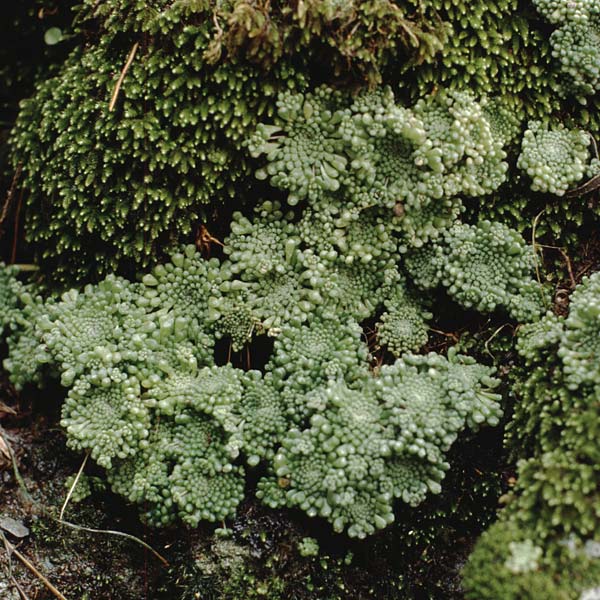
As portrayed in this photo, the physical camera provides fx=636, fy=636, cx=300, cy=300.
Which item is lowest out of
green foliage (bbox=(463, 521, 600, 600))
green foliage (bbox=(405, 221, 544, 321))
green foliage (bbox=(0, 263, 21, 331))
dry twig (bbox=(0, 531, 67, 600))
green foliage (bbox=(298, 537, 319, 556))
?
dry twig (bbox=(0, 531, 67, 600))

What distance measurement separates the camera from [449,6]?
237 centimetres

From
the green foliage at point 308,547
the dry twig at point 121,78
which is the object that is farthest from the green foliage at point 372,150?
the green foliage at point 308,547

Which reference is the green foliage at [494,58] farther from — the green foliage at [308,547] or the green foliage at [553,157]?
the green foliage at [308,547]

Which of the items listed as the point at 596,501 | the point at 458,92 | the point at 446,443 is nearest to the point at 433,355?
the point at 446,443

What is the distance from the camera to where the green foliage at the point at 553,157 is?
96.1 inches

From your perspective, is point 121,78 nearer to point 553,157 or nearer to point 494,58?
point 494,58

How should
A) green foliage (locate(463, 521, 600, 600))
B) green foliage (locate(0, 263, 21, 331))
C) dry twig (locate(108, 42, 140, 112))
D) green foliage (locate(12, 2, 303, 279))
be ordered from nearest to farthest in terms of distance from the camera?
green foliage (locate(463, 521, 600, 600))
green foliage (locate(12, 2, 303, 279))
dry twig (locate(108, 42, 140, 112))
green foliage (locate(0, 263, 21, 331))

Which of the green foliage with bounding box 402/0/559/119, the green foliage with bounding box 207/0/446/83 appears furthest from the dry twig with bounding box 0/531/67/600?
the green foliage with bounding box 402/0/559/119

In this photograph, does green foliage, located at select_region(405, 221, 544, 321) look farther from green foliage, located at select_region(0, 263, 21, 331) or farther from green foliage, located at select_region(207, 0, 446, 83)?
green foliage, located at select_region(0, 263, 21, 331)

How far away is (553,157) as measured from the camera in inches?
97.1

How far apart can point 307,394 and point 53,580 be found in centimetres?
121

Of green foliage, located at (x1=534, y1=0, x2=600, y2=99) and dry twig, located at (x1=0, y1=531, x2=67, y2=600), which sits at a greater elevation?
green foliage, located at (x1=534, y1=0, x2=600, y2=99)

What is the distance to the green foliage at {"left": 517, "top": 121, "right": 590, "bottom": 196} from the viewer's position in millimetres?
2441

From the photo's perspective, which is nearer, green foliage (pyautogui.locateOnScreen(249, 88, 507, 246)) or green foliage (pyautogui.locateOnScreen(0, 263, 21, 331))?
green foliage (pyautogui.locateOnScreen(249, 88, 507, 246))
